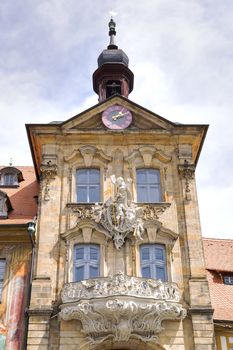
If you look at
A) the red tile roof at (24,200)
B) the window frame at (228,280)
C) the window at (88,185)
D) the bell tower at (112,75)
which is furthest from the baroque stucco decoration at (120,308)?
the bell tower at (112,75)

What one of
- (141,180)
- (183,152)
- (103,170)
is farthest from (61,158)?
(183,152)

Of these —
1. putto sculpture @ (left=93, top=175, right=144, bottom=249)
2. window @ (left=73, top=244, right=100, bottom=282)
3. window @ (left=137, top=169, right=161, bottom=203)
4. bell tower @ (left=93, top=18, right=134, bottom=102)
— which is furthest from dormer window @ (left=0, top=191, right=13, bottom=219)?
bell tower @ (left=93, top=18, right=134, bottom=102)

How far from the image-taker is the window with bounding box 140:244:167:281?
68.2 ft

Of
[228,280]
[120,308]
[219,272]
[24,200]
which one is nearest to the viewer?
[120,308]

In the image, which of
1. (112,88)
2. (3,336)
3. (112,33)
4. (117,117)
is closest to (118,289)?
(3,336)

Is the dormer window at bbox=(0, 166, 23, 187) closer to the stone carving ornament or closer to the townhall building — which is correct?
the townhall building

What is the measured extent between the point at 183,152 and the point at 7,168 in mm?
8989

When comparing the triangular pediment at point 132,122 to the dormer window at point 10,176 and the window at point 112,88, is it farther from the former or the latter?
the dormer window at point 10,176

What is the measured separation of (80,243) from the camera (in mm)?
21312

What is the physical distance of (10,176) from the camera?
27.6 m

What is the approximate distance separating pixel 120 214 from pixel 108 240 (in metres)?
1.10

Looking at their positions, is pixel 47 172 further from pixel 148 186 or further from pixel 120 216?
pixel 148 186

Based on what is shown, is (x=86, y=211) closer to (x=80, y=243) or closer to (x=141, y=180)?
(x=80, y=243)

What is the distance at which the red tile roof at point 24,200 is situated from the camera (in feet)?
75.2
